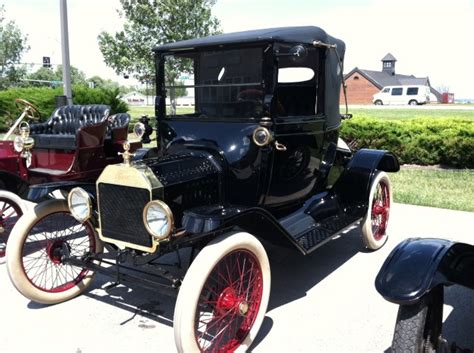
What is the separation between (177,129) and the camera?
3637 millimetres

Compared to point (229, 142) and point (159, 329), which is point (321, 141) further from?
point (159, 329)

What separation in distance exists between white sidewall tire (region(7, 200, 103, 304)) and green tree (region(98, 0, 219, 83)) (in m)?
12.2

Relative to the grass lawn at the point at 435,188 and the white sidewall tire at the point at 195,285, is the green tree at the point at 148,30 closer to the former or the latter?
the grass lawn at the point at 435,188

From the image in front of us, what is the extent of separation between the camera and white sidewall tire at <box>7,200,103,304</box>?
3146 millimetres

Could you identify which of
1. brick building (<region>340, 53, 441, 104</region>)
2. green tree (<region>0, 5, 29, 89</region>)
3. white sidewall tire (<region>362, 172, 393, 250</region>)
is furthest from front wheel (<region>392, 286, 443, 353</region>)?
brick building (<region>340, 53, 441, 104</region>)

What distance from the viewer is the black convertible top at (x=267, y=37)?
3.24 meters

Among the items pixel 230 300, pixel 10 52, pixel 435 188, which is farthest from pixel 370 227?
pixel 10 52

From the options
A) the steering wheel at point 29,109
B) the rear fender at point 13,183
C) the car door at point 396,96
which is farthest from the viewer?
the car door at point 396,96

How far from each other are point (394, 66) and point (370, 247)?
68.3 metres

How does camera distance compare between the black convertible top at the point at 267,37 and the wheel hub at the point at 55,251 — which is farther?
the wheel hub at the point at 55,251

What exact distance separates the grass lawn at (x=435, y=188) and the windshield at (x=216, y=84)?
3747mm

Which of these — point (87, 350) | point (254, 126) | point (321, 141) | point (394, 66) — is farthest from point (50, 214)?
point (394, 66)

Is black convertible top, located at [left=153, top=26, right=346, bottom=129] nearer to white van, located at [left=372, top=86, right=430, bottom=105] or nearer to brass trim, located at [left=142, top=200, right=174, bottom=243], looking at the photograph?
brass trim, located at [left=142, top=200, right=174, bottom=243]

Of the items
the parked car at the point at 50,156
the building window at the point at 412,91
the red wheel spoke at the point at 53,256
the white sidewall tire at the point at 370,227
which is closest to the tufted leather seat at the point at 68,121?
the parked car at the point at 50,156
